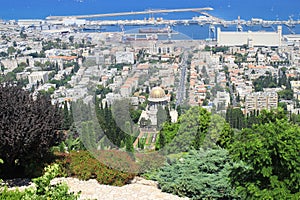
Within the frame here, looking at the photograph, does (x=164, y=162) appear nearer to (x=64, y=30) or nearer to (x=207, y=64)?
(x=207, y=64)

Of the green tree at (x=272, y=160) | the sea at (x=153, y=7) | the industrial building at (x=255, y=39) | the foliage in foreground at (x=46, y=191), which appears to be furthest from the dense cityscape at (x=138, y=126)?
the sea at (x=153, y=7)

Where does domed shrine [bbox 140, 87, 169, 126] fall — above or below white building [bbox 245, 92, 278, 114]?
above

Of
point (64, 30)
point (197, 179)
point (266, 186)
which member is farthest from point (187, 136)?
point (64, 30)

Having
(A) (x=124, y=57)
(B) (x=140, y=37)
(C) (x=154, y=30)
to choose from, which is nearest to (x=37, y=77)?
(C) (x=154, y=30)

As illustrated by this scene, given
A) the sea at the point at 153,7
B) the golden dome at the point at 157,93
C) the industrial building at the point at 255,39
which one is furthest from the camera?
the sea at the point at 153,7

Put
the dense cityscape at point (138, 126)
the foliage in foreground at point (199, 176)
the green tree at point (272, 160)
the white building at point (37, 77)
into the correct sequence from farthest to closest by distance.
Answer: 1. the white building at point (37, 77)
2. the dense cityscape at point (138, 126)
3. the foliage in foreground at point (199, 176)
4. the green tree at point (272, 160)

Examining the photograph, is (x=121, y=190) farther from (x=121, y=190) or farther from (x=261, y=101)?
(x=261, y=101)

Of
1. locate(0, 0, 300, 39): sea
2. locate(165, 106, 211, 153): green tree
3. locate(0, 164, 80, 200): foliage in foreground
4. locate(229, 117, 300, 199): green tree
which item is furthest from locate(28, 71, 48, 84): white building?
locate(0, 164, 80, 200): foliage in foreground

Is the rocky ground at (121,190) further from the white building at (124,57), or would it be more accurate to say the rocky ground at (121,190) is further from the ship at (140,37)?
the ship at (140,37)

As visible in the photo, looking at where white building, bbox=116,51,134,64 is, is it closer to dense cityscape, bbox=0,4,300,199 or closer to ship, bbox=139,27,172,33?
dense cityscape, bbox=0,4,300,199
